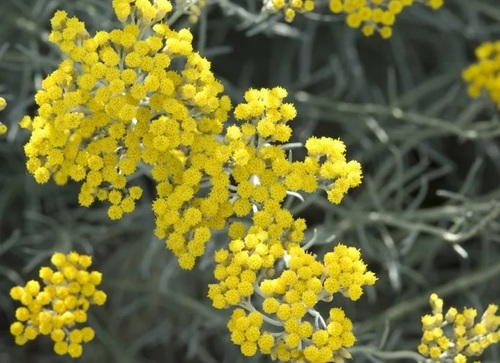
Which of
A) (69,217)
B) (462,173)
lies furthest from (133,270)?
(462,173)

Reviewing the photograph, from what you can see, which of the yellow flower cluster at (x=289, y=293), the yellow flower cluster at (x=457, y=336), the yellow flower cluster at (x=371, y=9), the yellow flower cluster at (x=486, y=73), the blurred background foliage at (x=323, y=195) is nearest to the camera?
the yellow flower cluster at (x=289, y=293)

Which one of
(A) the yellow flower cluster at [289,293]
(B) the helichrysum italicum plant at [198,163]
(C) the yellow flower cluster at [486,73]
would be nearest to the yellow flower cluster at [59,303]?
(B) the helichrysum italicum plant at [198,163]

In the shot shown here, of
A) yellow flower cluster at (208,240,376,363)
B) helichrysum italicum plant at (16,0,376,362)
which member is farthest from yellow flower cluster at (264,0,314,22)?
yellow flower cluster at (208,240,376,363)

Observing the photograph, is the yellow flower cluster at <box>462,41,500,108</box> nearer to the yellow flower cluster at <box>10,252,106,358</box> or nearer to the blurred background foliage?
the blurred background foliage

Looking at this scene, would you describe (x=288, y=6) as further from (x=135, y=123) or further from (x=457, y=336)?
(x=457, y=336)

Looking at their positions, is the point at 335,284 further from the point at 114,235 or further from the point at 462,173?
the point at 462,173

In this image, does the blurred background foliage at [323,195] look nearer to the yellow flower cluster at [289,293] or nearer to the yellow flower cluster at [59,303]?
the yellow flower cluster at [59,303]

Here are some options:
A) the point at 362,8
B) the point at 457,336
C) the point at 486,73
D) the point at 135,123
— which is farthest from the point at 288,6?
the point at 457,336

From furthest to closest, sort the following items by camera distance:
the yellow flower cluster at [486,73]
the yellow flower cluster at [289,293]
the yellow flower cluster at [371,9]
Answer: the yellow flower cluster at [486,73], the yellow flower cluster at [371,9], the yellow flower cluster at [289,293]
